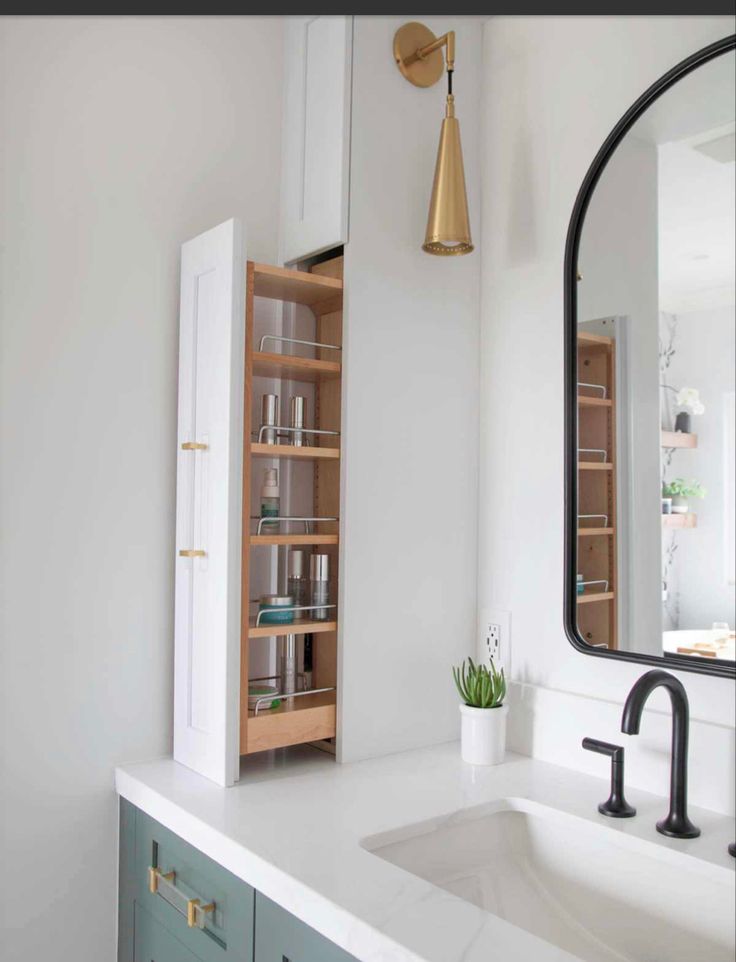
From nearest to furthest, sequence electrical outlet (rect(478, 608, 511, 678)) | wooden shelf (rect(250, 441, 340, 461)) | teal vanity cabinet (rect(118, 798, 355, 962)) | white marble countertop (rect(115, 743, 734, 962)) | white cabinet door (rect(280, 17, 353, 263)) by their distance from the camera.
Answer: white marble countertop (rect(115, 743, 734, 962)) < teal vanity cabinet (rect(118, 798, 355, 962)) < wooden shelf (rect(250, 441, 340, 461)) < white cabinet door (rect(280, 17, 353, 263)) < electrical outlet (rect(478, 608, 511, 678))

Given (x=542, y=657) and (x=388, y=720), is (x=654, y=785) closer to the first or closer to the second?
(x=542, y=657)

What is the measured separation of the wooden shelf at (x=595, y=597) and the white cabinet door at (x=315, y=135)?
2.52ft

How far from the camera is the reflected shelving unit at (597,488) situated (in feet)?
4.57

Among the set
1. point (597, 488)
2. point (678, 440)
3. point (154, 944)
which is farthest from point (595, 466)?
point (154, 944)

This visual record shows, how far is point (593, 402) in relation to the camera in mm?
1425

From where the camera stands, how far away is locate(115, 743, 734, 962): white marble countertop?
34.2 inches

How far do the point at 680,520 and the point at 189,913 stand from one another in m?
0.94

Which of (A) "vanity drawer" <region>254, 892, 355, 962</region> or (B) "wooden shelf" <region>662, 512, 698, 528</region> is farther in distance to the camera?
(B) "wooden shelf" <region>662, 512, 698, 528</region>

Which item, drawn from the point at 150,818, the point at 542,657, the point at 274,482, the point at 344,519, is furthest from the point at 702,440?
the point at 150,818

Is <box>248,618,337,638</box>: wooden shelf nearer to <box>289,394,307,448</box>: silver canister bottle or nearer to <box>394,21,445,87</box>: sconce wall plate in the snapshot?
<box>289,394,307,448</box>: silver canister bottle

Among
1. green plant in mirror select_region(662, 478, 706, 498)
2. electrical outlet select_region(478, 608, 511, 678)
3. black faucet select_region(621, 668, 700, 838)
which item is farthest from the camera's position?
electrical outlet select_region(478, 608, 511, 678)

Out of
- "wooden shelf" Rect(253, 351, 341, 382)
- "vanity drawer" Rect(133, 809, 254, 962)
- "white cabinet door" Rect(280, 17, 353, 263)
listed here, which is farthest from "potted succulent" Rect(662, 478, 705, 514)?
"vanity drawer" Rect(133, 809, 254, 962)

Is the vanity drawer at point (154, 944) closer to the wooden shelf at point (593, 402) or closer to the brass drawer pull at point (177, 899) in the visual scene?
the brass drawer pull at point (177, 899)

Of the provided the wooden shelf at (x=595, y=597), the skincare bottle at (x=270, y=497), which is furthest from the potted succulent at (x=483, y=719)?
the skincare bottle at (x=270, y=497)
